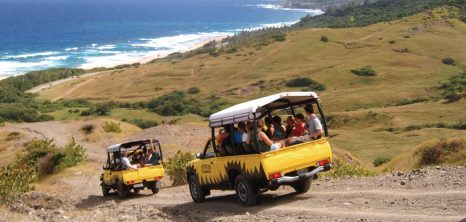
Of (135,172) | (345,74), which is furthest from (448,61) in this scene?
(135,172)

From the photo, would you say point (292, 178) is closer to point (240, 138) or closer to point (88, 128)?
point (240, 138)

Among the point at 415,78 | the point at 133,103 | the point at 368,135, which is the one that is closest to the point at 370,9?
the point at 415,78

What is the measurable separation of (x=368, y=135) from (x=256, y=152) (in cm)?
2861

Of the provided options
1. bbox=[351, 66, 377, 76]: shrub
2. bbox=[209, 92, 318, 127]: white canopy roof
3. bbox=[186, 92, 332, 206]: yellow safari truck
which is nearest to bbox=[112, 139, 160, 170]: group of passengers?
bbox=[186, 92, 332, 206]: yellow safari truck

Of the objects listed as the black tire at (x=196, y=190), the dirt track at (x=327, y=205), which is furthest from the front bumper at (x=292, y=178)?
the black tire at (x=196, y=190)

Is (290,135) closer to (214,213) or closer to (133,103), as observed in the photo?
(214,213)

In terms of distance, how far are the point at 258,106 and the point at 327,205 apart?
2.55m

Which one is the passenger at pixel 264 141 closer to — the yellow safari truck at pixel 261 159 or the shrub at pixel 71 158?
the yellow safari truck at pixel 261 159

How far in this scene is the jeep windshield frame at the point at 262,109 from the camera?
1090 centimetres

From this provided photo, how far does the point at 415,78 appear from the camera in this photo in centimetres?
7025

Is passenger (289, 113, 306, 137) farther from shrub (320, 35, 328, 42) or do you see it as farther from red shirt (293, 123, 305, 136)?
shrub (320, 35, 328, 42)

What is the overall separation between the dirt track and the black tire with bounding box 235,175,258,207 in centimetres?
18

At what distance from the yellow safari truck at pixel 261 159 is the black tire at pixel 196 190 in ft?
1.82

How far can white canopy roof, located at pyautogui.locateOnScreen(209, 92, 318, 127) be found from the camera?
1091 centimetres
